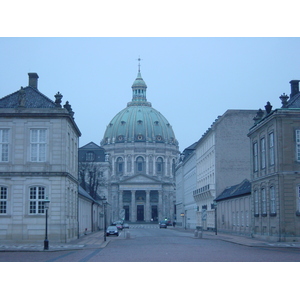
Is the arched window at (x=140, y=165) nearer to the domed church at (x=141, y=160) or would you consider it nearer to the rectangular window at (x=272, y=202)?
the domed church at (x=141, y=160)

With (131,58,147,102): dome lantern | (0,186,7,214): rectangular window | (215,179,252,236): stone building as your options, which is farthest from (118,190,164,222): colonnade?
(0,186,7,214): rectangular window

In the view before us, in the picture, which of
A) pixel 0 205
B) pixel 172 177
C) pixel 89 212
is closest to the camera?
pixel 0 205

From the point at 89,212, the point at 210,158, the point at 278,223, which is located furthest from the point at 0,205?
the point at 210,158

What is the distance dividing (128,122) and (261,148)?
5527 inches

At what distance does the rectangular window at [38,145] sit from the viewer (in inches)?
1566

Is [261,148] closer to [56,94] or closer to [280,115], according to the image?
[280,115]

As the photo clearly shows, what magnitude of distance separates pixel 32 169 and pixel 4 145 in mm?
2573

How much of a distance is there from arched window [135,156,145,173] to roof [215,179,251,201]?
109m

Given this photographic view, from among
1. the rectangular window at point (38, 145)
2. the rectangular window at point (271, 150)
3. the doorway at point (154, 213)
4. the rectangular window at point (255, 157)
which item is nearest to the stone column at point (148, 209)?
the doorway at point (154, 213)

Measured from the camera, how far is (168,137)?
185 m

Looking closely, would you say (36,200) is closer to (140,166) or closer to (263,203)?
(263,203)

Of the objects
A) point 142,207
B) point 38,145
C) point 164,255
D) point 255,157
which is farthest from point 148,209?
point 164,255

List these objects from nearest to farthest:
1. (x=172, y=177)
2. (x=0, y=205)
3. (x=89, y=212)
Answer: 1. (x=0, y=205)
2. (x=89, y=212)
3. (x=172, y=177)

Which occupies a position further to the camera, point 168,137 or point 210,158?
point 168,137
